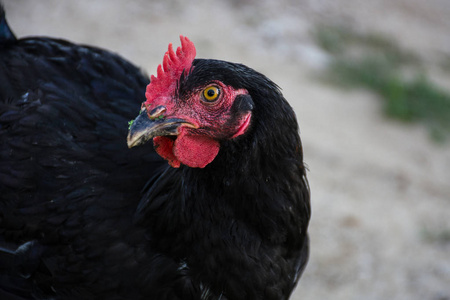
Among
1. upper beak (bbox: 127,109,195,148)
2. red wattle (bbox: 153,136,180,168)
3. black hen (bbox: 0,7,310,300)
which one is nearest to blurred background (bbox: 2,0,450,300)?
black hen (bbox: 0,7,310,300)

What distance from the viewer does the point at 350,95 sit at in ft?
25.4

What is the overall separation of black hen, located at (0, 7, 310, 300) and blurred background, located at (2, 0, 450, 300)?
221 centimetres

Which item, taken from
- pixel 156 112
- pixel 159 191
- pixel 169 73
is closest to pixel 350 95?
pixel 159 191

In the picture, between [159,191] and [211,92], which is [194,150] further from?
[159,191]

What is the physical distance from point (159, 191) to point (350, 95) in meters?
5.58

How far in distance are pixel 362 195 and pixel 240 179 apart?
3.61 meters

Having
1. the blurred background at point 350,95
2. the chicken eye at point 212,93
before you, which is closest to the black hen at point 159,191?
the chicken eye at point 212,93

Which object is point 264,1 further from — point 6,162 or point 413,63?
point 6,162

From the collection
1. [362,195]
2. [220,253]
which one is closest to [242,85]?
[220,253]

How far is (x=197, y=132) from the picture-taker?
2424 millimetres

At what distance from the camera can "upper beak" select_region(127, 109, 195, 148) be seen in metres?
2.29

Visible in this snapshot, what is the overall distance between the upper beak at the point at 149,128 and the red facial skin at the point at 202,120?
0.02 metres

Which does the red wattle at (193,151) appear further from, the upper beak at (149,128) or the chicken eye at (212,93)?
the chicken eye at (212,93)

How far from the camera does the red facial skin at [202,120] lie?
2379 millimetres
